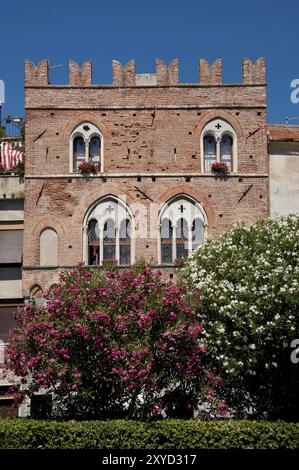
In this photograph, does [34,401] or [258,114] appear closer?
[34,401]

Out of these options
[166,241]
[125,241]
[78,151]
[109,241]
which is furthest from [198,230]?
[78,151]

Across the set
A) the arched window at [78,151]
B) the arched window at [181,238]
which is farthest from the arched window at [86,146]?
the arched window at [181,238]

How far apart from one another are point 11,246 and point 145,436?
12.1m

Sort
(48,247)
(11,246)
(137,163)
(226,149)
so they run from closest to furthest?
(48,247) → (137,163) → (11,246) → (226,149)

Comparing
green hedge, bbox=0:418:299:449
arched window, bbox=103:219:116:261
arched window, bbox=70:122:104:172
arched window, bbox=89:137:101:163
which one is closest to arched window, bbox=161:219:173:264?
arched window, bbox=103:219:116:261

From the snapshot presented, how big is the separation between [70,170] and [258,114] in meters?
7.70

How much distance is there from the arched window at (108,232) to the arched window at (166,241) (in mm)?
1229

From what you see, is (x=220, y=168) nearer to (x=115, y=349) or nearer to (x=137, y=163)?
(x=137, y=163)

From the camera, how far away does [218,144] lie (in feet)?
106

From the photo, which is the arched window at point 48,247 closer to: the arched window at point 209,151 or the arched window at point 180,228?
the arched window at point 180,228

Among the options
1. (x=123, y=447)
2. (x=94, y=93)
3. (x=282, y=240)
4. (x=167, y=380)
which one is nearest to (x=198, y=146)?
(x=94, y=93)

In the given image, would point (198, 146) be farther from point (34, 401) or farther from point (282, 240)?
point (34, 401)

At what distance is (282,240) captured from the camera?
81.4 ft

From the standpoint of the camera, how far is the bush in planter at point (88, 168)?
31.5 m
